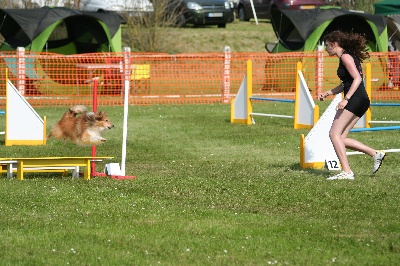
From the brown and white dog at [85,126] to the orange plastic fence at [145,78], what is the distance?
843 centimetres

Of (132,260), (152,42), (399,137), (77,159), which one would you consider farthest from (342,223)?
(152,42)

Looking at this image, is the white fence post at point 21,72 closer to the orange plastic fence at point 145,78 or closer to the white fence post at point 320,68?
the orange plastic fence at point 145,78

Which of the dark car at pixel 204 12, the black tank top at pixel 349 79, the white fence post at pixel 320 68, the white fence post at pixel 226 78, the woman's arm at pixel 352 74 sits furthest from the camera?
the dark car at pixel 204 12

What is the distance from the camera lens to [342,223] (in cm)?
782

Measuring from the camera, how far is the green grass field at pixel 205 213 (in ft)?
22.0

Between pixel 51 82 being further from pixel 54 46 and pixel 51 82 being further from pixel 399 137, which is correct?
pixel 399 137

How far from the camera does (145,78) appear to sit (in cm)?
2275

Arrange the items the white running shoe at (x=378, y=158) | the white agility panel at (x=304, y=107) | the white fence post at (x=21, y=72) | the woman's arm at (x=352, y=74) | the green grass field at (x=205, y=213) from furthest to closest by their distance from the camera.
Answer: the white fence post at (x=21, y=72)
the white agility panel at (x=304, y=107)
the white running shoe at (x=378, y=158)
the woman's arm at (x=352, y=74)
the green grass field at (x=205, y=213)

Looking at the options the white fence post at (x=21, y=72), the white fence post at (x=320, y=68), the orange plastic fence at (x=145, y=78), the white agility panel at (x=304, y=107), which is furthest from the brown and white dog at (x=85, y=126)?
the white fence post at (x=320, y=68)

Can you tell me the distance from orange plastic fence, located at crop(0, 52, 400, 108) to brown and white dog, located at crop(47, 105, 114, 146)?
8.43m

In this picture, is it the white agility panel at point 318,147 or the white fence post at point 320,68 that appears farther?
the white fence post at point 320,68

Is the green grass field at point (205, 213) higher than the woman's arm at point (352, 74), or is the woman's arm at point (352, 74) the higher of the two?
the woman's arm at point (352, 74)

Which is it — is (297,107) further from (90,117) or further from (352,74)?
(352,74)

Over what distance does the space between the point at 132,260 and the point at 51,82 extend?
16795 mm
